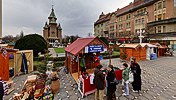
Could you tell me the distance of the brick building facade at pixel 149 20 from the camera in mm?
34688

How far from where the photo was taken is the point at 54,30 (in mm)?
65750

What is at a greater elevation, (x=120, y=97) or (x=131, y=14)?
(x=131, y=14)

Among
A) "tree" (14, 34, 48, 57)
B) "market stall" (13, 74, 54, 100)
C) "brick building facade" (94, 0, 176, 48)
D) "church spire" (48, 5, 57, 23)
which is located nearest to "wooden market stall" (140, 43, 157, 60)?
"brick building facade" (94, 0, 176, 48)

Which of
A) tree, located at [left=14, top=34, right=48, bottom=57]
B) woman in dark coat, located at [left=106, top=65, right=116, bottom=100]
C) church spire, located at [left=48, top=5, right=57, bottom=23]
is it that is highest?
church spire, located at [left=48, top=5, right=57, bottom=23]

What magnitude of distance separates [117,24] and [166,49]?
3125cm

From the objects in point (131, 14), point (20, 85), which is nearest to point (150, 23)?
point (131, 14)

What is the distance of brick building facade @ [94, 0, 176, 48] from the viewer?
114 ft

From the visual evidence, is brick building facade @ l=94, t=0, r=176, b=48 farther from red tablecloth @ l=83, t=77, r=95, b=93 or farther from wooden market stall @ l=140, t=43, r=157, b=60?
red tablecloth @ l=83, t=77, r=95, b=93

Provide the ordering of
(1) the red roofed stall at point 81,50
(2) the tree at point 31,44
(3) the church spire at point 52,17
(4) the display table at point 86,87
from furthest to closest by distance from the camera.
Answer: (3) the church spire at point 52,17 < (2) the tree at point 31,44 < (1) the red roofed stall at point 81,50 < (4) the display table at point 86,87

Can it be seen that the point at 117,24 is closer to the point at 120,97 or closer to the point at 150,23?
the point at 150,23

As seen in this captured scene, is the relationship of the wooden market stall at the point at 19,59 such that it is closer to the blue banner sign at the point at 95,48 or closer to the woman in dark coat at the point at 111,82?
the blue banner sign at the point at 95,48

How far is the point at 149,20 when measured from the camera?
4094 centimetres

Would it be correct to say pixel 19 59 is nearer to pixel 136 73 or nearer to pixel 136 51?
pixel 136 73

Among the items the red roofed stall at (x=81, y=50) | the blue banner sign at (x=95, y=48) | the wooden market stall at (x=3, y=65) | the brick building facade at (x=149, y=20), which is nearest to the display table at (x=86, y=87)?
the red roofed stall at (x=81, y=50)
